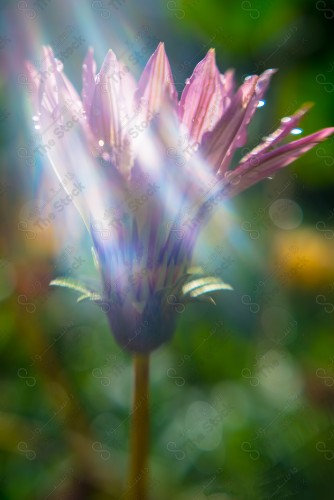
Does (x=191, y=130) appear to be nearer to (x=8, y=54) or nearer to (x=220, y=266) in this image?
(x=220, y=266)

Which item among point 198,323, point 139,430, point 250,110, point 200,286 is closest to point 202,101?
point 250,110

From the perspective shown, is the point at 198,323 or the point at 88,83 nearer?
the point at 88,83

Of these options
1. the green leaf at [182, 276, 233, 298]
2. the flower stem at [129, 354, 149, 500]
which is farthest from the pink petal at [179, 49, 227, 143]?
the flower stem at [129, 354, 149, 500]

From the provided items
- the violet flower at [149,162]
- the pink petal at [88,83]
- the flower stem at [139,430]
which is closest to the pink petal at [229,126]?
the violet flower at [149,162]

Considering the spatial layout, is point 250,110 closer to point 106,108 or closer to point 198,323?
point 106,108

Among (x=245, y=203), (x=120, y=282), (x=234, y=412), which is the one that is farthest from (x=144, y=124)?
(x=245, y=203)

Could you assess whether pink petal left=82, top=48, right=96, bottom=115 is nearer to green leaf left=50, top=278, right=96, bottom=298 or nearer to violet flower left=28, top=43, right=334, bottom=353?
violet flower left=28, top=43, right=334, bottom=353

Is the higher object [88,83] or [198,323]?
[88,83]

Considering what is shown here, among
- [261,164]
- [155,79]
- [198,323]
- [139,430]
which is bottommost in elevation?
[198,323]
